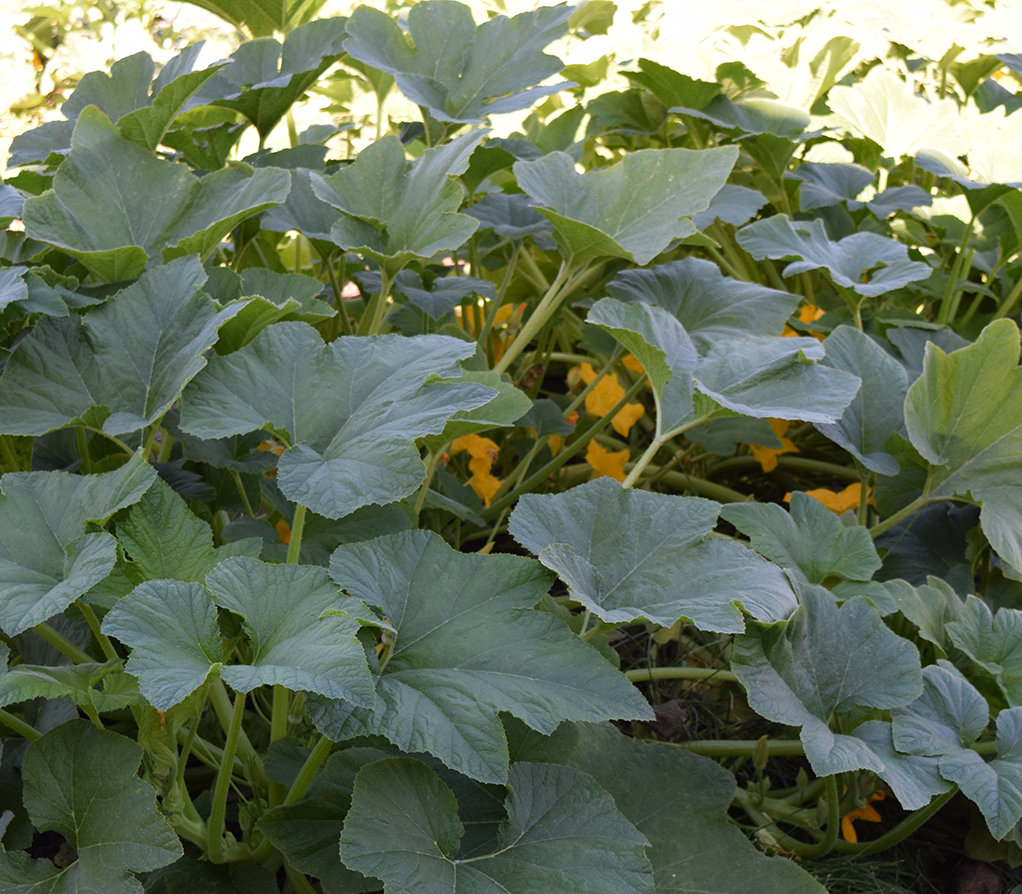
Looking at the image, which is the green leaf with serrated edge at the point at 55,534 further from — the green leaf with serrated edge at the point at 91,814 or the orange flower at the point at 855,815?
the orange flower at the point at 855,815

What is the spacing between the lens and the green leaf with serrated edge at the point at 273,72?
1.37 meters

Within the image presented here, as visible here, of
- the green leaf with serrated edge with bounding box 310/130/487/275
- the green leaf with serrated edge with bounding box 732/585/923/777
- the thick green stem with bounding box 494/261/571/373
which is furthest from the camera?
the thick green stem with bounding box 494/261/571/373

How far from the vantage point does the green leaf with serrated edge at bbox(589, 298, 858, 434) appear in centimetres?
100

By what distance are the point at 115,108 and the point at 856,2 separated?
1.53 m

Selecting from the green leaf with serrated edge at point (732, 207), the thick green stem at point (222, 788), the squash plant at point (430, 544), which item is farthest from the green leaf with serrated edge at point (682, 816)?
the green leaf with serrated edge at point (732, 207)

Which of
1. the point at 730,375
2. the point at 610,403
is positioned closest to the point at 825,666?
the point at 730,375

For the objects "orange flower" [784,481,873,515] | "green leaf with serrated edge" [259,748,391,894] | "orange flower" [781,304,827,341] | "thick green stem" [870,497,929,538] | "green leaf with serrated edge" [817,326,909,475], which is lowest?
"orange flower" [784,481,873,515]

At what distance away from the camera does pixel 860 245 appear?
1471 millimetres

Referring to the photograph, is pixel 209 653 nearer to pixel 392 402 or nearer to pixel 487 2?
pixel 392 402

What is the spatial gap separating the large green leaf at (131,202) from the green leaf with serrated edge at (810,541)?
0.63m

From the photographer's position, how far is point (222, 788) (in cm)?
77

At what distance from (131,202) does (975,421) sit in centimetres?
109

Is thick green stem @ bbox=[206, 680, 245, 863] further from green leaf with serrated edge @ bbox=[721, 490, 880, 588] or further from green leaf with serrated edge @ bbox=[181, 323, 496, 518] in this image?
green leaf with serrated edge @ bbox=[721, 490, 880, 588]

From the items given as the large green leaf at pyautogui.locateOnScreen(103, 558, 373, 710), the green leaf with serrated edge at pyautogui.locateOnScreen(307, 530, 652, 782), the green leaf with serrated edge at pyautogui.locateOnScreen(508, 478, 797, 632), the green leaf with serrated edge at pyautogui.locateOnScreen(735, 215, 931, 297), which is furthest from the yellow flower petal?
the large green leaf at pyautogui.locateOnScreen(103, 558, 373, 710)
